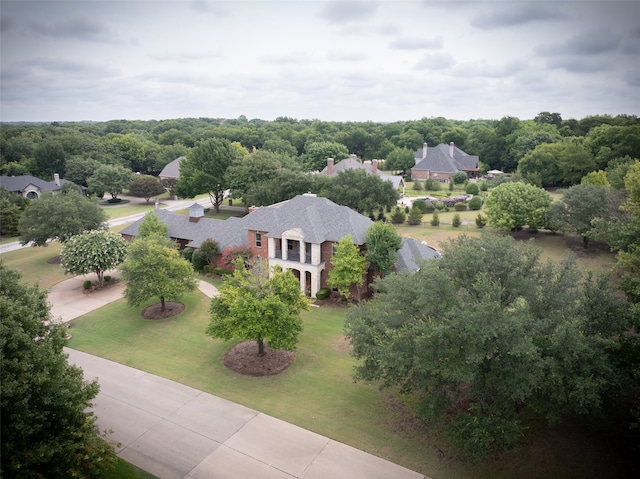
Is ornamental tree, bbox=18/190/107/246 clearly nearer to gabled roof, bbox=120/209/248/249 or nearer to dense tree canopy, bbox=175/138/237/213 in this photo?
gabled roof, bbox=120/209/248/249

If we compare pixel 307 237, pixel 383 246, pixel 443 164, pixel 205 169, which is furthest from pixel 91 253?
pixel 443 164

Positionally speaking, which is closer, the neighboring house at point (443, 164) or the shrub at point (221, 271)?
the shrub at point (221, 271)

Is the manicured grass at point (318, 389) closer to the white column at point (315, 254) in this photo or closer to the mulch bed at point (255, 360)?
the mulch bed at point (255, 360)

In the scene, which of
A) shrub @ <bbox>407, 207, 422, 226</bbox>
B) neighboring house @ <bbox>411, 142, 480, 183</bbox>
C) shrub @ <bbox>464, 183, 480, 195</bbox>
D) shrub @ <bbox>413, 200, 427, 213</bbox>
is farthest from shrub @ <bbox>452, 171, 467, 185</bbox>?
shrub @ <bbox>407, 207, 422, 226</bbox>

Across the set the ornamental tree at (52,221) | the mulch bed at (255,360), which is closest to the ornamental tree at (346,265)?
the mulch bed at (255,360)

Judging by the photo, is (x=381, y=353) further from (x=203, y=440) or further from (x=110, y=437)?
(x=110, y=437)

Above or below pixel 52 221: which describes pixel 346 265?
below

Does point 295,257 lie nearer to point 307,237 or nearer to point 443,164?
point 307,237
